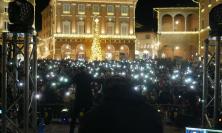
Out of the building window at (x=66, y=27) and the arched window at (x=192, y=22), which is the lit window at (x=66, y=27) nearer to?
the building window at (x=66, y=27)

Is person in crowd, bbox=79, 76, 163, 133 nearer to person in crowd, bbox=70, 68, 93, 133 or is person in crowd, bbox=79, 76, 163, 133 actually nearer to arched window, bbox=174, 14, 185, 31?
person in crowd, bbox=70, 68, 93, 133

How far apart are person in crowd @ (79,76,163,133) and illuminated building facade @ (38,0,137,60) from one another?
2924 inches

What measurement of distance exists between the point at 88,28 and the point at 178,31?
1558 cm

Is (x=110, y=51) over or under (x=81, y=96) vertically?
over

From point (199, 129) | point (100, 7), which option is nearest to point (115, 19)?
point (100, 7)

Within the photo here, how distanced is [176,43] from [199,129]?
70.0 meters

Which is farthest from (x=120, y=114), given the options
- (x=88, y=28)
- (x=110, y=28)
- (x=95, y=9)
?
(x=110, y=28)

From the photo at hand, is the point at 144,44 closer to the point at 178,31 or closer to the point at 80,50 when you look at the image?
the point at 178,31

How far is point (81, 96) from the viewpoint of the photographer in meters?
9.73

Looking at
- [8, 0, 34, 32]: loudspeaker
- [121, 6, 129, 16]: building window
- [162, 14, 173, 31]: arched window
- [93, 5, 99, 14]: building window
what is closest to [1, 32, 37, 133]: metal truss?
[8, 0, 34, 32]: loudspeaker

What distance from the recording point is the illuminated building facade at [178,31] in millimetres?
73312

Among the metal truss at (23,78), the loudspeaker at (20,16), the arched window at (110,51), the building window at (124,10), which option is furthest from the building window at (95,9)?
the loudspeaker at (20,16)

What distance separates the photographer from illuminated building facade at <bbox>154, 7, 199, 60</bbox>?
2886 inches

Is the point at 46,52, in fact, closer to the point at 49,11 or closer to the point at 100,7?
the point at 49,11
